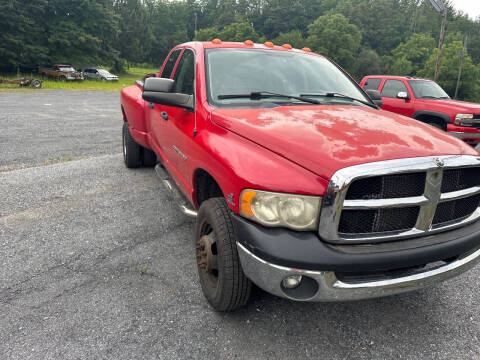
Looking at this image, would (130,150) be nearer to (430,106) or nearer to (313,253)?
(313,253)

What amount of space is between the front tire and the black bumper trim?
0.22 metres

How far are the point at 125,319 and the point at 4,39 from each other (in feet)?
130

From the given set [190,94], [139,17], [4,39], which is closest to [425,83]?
[190,94]

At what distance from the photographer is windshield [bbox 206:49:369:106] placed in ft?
9.91

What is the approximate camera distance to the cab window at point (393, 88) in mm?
10188

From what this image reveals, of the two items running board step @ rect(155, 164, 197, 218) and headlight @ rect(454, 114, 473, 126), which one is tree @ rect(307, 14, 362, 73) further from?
running board step @ rect(155, 164, 197, 218)

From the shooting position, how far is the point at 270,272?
191 cm

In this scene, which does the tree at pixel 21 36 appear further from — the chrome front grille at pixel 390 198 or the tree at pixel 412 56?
the tree at pixel 412 56

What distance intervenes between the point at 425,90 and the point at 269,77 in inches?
335

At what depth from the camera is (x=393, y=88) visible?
10.4 metres

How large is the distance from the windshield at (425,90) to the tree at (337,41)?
54.9 m

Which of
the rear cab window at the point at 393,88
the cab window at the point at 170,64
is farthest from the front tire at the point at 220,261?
the rear cab window at the point at 393,88

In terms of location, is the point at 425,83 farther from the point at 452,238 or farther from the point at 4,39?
the point at 4,39

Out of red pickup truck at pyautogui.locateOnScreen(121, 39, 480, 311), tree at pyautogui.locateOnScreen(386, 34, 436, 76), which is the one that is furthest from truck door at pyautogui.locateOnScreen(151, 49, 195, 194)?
A: tree at pyautogui.locateOnScreen(386, 34, 436, 76)
